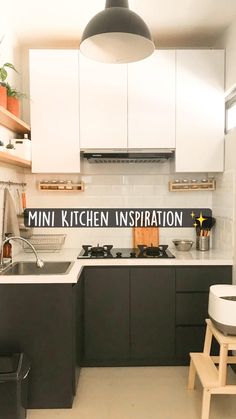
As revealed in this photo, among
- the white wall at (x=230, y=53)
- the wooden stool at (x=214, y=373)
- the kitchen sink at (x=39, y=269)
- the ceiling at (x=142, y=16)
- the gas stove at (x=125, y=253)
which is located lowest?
the wooden stool at (x=214, y=373)

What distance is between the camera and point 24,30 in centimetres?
300

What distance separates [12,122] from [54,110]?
1.49 feet

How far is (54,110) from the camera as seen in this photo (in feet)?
9.73

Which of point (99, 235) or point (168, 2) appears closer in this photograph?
point (168, 2)

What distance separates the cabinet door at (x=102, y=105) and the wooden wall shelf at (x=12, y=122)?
0.51 meters

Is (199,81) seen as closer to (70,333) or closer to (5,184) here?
(5,184)

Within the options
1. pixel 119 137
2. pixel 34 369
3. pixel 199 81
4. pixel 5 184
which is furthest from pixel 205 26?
pixel 34 369

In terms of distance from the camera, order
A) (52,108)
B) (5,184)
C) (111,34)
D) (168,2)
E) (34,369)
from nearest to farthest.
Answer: (111,34)
(34,369)
(168,2)
(5,184)
(52,108)

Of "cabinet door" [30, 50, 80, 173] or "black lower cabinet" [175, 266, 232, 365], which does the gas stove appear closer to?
"black lower cabinet" [175, 266, 232, 365]

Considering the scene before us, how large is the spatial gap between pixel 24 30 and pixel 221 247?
8.43 ft

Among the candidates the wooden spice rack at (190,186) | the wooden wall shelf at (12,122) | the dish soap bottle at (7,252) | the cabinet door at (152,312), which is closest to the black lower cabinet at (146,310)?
the cabinet door at (152,312)

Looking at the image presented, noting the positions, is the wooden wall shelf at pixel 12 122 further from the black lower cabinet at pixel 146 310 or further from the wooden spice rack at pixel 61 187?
the black lower cabinet at pixel 146 310

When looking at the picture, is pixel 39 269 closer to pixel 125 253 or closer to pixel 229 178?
pixel 125 253

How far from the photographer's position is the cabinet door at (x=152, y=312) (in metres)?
2.76
